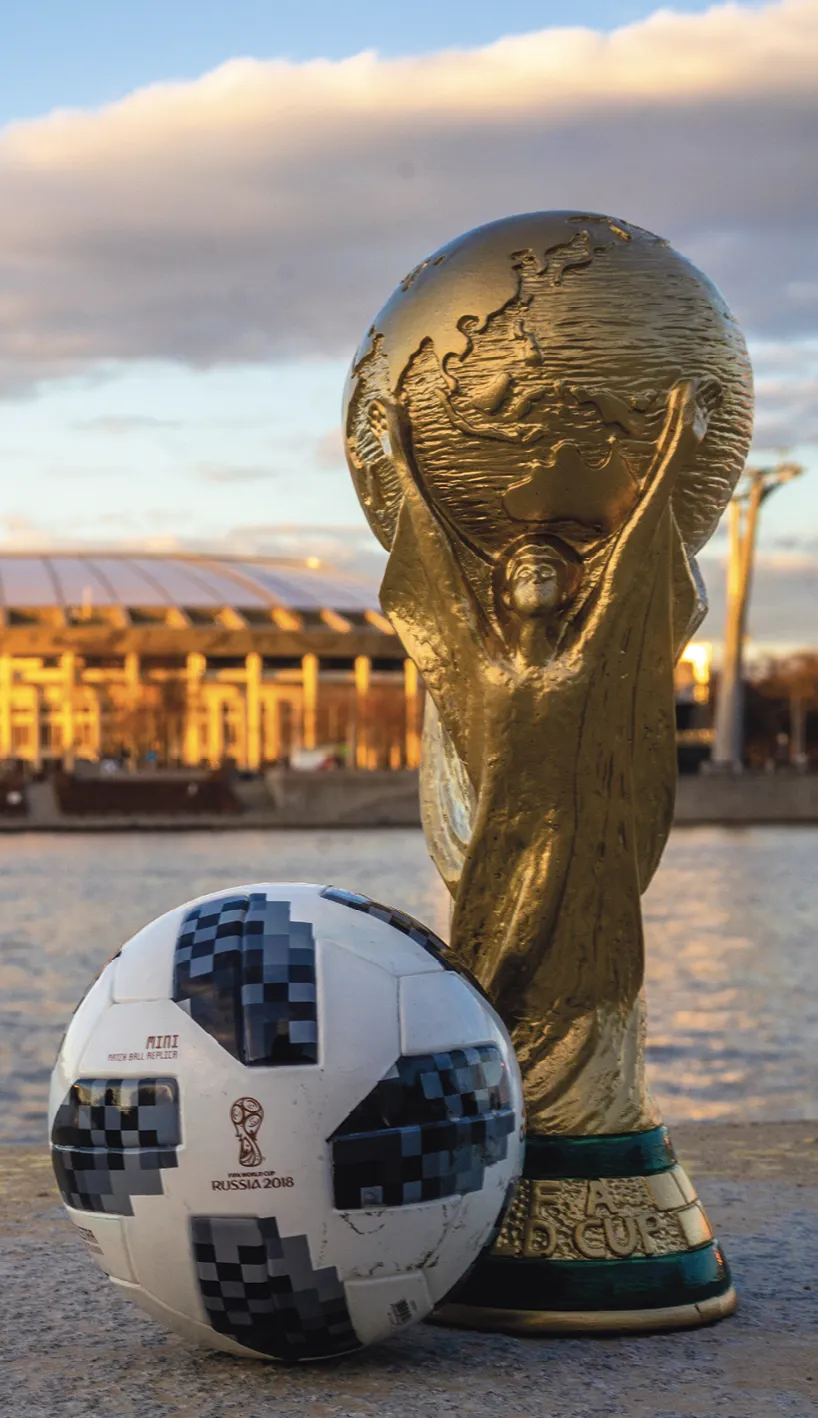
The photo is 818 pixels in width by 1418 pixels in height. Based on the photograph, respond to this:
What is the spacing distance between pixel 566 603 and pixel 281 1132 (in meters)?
1.98

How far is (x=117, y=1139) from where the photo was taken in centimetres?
456

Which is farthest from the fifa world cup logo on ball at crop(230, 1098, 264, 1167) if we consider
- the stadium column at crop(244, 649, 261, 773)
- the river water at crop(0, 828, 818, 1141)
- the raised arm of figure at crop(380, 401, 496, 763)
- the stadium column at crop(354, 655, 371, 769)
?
the stadium column at crop(354, 655, 371, 769)

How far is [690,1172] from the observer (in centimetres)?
818

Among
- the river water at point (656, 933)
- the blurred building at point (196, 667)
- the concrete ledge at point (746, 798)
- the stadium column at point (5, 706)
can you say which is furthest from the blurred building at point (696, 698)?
the river water at point (656, 933)

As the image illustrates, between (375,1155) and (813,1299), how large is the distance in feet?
6.33

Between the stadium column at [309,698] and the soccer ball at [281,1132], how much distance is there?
95359 mm

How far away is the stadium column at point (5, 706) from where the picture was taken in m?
100

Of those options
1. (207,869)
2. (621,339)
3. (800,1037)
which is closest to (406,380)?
(621,339)

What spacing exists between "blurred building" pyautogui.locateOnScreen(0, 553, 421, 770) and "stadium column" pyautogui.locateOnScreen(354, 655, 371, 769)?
0.25 feet

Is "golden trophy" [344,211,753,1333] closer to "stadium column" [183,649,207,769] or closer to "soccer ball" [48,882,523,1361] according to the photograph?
"soccer ball" [48,882,523,1361]

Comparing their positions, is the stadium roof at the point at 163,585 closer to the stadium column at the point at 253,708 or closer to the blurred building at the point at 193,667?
the blurred building at the point at 193,667

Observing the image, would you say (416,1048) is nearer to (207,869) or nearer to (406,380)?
(406,380)

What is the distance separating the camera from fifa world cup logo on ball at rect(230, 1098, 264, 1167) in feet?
14.5

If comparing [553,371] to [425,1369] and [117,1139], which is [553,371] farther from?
[425,1369]
